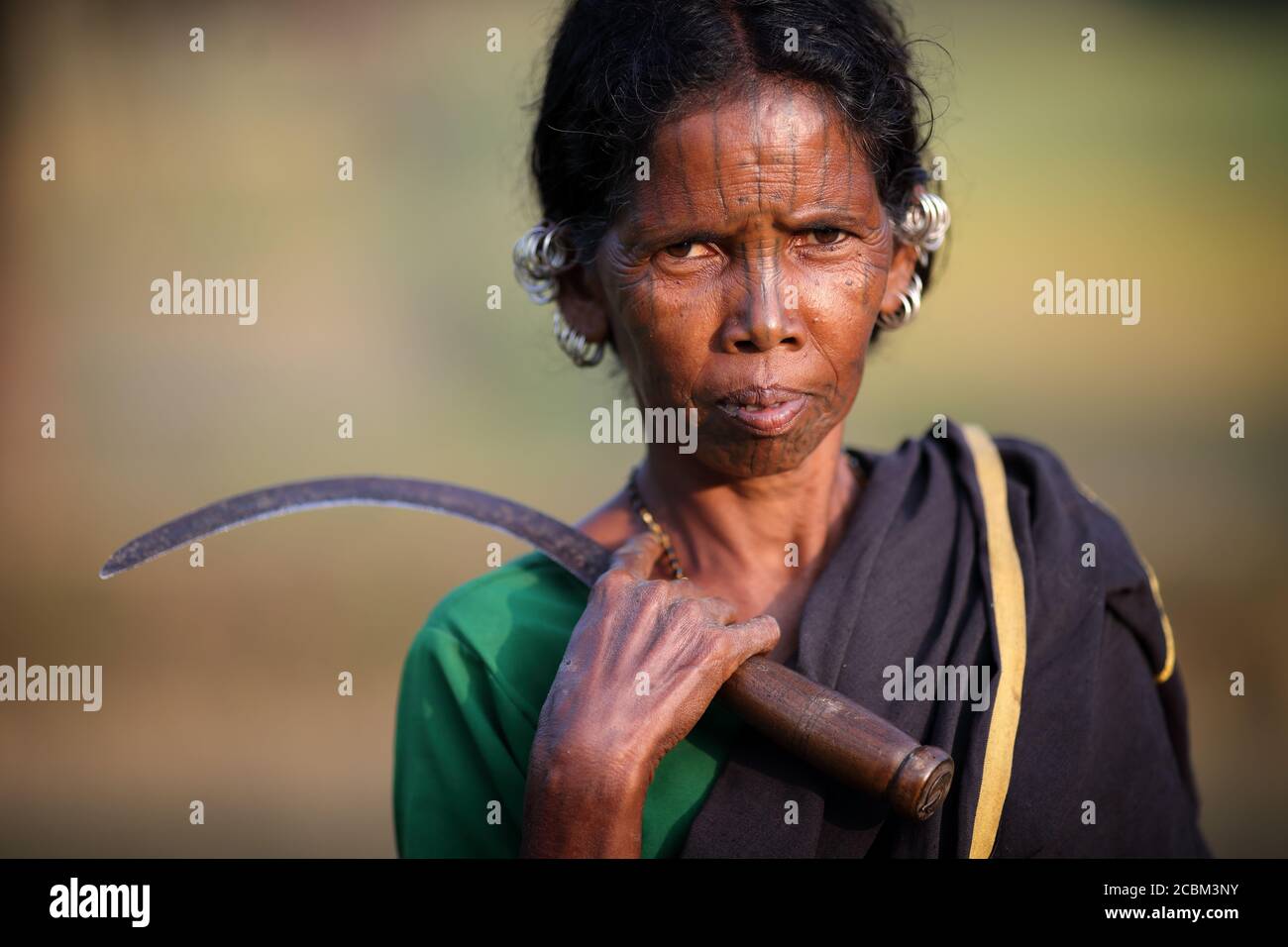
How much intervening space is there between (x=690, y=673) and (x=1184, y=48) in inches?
297

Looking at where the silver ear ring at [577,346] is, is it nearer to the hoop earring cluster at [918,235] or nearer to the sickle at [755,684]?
the sickle at [755,684]

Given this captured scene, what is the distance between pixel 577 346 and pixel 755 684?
926 millimetres

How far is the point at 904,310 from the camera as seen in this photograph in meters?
2.71

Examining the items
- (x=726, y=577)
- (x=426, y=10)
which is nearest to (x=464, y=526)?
(x=426, y=10)

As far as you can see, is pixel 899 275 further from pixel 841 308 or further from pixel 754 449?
pixel 754 449

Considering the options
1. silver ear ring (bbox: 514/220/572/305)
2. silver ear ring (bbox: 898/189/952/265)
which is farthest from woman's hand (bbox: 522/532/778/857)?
silver ear ring (bbox: 898/189/952/265)

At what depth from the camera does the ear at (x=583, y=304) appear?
2.65m

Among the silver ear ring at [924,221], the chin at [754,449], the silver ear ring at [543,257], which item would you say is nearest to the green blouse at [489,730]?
the chin at [754,449]

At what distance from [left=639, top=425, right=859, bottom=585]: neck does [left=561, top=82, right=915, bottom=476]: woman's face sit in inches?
6.9

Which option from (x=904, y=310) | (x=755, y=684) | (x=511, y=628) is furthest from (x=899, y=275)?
(x=511, y=628)

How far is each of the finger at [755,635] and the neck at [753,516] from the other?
0.43 m

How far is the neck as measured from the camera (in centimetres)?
266
